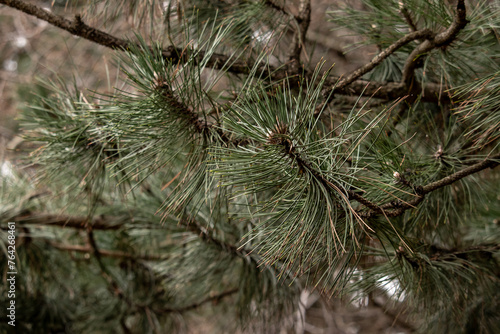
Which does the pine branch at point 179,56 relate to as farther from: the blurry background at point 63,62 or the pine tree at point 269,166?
the blurry background at point 63,62

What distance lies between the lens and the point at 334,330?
2314 mm

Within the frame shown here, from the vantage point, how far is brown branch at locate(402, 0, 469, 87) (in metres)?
0.65

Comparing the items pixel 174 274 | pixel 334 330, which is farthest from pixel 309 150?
pixel 334 330

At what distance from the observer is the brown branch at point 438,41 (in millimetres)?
652

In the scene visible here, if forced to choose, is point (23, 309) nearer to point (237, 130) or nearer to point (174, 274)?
point (174, 274)

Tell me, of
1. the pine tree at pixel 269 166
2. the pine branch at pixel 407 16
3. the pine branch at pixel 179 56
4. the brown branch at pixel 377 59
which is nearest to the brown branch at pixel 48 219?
the pine tree at pixel 269 166

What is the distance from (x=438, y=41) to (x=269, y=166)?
42 centimetres

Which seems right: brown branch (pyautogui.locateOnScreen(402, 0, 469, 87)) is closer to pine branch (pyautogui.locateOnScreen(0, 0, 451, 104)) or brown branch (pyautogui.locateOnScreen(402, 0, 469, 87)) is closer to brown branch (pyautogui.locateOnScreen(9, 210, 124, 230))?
pine branch (pyautogui.locateOnScreen(0, 0, 451, 104))

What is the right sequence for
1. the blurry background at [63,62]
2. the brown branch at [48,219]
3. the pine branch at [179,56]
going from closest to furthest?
the pine branch at [179,56], the brown branch at [48,219], the blurry background at [63,62]

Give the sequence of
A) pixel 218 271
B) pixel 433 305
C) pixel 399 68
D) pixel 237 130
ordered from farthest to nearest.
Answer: pixel 218 271 < pixel 399 68 < pixel 433 305 < pixel 237 130

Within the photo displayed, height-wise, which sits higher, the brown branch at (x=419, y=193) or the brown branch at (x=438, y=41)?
the brown branch at (x=438, y=41)

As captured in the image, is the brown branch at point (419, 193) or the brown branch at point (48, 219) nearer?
the brown branch at point (419, 193)

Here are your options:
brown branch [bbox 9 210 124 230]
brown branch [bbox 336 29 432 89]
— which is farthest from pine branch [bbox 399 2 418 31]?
brown branch [bbox 9 210 124 230]

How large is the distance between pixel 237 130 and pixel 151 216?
674mm
